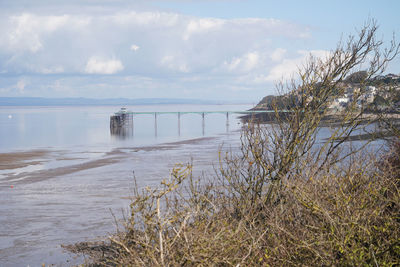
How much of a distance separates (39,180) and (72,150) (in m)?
26.0

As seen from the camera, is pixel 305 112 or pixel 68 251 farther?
Answer: pixel 68 251

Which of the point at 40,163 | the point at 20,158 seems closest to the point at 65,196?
the point at 40,163

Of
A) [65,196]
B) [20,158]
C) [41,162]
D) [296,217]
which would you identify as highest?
[296,217]

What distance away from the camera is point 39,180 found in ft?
122

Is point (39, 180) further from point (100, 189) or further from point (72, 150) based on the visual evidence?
point (72, 150)

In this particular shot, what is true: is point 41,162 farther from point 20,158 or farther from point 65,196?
point 65,196

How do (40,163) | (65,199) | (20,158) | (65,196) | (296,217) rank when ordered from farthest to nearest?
(20,158)
(40,163)
(65,196)
(65,199)
(296,217)

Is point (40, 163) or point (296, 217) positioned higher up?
point (296, 217)

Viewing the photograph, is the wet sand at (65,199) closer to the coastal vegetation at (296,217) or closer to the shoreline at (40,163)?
the shoreline at (40,163)

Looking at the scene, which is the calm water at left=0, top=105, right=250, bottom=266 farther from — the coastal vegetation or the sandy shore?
the coastal vegetation

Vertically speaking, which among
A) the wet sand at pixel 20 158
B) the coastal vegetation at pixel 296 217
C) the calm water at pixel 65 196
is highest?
the coastal vegetation at pixel 296 217

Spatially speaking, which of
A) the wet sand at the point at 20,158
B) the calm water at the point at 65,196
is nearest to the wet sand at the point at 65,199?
the calm water at the point at 65,196

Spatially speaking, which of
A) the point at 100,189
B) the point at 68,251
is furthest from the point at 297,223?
the point at 100,189

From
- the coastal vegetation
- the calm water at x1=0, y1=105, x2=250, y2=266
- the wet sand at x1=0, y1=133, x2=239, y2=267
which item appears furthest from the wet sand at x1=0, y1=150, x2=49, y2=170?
the coastal vegetation
